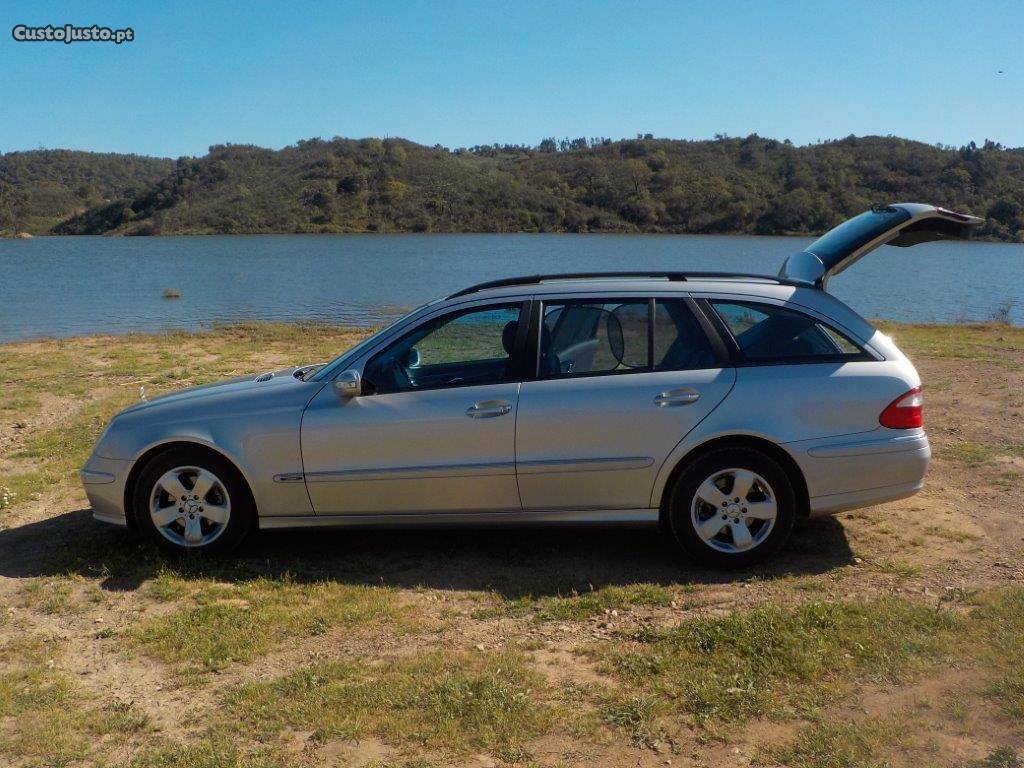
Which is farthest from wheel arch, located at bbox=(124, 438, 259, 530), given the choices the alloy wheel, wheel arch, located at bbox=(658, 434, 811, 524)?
the alloy wheel

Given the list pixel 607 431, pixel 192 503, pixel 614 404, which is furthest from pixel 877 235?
pixel 192 503

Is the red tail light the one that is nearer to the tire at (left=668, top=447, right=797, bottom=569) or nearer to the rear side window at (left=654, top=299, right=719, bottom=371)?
the tire at (left=668, top=447, right=797, bottom=569)

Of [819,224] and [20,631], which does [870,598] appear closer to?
[20,631]

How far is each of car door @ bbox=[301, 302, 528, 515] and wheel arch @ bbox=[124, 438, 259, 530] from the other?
1.28 ft

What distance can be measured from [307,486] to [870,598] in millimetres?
3024

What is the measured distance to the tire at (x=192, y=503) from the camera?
5.25 meters

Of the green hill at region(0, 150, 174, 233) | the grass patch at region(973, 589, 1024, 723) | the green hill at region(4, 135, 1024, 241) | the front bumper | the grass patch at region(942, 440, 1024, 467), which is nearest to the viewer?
the grass patch at region(973, 589, 1024, 723)

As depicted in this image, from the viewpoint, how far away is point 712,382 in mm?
5039

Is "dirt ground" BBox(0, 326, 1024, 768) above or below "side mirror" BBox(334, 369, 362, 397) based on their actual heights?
below

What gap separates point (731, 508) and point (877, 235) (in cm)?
215

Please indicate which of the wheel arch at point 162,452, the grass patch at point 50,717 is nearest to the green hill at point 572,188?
the wheel arch at point 162,452

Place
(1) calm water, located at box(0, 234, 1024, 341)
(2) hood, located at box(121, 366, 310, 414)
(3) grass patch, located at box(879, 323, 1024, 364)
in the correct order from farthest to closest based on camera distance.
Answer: (1) calm water, located at box(0, 234, 1024, 341) < (3) grass patch, located at box(879, 323, 1024, 364) < (2) hood, located at box(121, 366, 310, 414)

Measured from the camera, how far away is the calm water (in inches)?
1043

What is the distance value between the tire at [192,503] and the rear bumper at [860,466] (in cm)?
312
